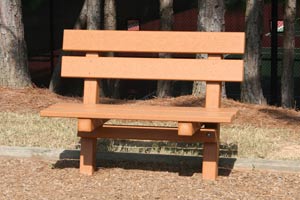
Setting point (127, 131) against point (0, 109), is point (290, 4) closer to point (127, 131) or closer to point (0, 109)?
point (0, 109)

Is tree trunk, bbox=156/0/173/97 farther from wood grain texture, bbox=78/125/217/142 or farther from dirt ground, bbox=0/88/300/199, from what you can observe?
wood grain texture, bbox=78/125/217/142

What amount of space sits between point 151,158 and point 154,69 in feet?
2.72

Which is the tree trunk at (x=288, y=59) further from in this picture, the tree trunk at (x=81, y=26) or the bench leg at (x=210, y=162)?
the bench leg at (x=210, y=162)

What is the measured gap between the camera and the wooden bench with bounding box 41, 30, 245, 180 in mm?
6086

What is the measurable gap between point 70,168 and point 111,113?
1016 millimetres

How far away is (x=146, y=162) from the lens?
6848 millimetres

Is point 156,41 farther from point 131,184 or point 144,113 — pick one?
point 131,184

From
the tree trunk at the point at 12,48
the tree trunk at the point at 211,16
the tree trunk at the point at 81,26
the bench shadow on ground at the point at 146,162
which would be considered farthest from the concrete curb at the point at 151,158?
the tree trunk at the point at 81,26

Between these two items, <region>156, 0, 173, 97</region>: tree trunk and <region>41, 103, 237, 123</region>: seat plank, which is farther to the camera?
<region>156, 0, 173, 97</region>: tree trunk

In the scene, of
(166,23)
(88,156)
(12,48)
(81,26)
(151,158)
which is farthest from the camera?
(81,26)

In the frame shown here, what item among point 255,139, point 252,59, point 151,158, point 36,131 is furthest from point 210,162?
point 252,59

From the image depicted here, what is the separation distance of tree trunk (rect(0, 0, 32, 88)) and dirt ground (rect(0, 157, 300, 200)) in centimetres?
506

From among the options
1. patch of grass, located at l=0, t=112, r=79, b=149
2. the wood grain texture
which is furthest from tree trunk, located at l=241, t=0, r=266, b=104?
the wood grain texture

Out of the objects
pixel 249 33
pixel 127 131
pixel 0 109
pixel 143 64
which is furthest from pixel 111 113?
pixel 249 33
